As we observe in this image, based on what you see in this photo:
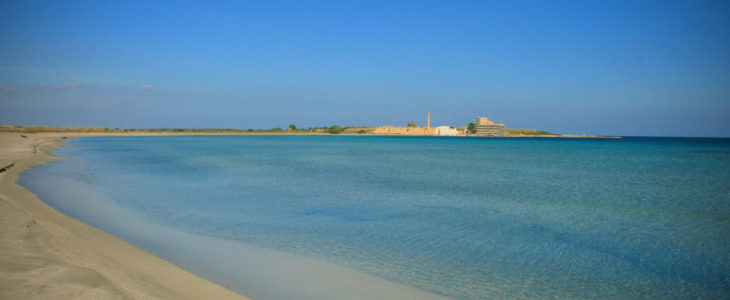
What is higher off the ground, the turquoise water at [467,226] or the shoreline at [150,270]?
the shoreline at [150,270]

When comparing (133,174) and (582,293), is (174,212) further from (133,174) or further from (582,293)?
(133,174)

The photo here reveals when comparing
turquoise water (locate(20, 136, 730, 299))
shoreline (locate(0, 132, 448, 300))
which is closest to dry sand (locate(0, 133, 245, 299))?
shoreline (locate(0, 132, 448, 300))

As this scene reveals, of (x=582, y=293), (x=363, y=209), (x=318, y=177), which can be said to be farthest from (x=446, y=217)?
(x=318, y=177)

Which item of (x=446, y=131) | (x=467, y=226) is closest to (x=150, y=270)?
(x=467, y=226)

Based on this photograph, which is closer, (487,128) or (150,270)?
(150,270)

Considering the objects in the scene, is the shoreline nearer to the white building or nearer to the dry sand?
the dry sand

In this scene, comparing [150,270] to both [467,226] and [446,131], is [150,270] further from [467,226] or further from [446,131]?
[446,131]

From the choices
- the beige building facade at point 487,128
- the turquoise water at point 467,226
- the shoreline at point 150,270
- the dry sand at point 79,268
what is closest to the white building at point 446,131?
the beige building facade at point 487,128

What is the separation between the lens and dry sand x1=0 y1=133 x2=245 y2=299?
3.64 meters

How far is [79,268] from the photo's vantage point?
429 cm

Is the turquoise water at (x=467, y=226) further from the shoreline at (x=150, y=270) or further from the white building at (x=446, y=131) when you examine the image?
the white building at (x=446, y=131)

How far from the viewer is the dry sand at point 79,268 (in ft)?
11.9

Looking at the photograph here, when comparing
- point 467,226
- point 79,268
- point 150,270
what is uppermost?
point 79,268

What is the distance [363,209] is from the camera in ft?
33.4
